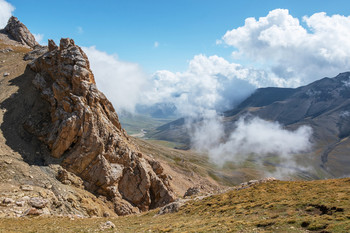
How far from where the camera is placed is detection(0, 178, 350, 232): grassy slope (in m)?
23.5

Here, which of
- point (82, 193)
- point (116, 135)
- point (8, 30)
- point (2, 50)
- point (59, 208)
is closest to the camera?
point (59, 208)

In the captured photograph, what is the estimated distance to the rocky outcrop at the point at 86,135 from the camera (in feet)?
192

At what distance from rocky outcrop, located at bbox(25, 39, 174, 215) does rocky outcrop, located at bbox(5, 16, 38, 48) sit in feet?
392

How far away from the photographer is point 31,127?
5912 centimetres

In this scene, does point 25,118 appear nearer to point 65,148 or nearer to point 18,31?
point 65,148

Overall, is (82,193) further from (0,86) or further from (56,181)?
(0,86)

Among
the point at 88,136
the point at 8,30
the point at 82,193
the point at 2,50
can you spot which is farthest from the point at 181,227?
the point at 8,30

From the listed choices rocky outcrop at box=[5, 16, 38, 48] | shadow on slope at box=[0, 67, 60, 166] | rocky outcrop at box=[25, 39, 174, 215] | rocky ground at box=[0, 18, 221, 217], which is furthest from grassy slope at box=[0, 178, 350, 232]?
rocky outcrop at box=[5, 16, 38, 48]

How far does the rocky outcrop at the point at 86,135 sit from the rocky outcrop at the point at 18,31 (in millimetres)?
119529

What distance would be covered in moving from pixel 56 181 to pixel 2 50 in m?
96.2

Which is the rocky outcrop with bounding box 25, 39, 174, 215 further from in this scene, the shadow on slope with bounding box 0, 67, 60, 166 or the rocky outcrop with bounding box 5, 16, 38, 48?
the rocky outcrop with bounding box 5, 16, 38, 48

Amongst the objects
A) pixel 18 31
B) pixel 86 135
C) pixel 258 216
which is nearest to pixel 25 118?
pixel 86 135

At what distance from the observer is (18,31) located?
165375mm

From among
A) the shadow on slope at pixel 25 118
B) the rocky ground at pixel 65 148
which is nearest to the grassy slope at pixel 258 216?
the rocky ground at pixel 65 148
